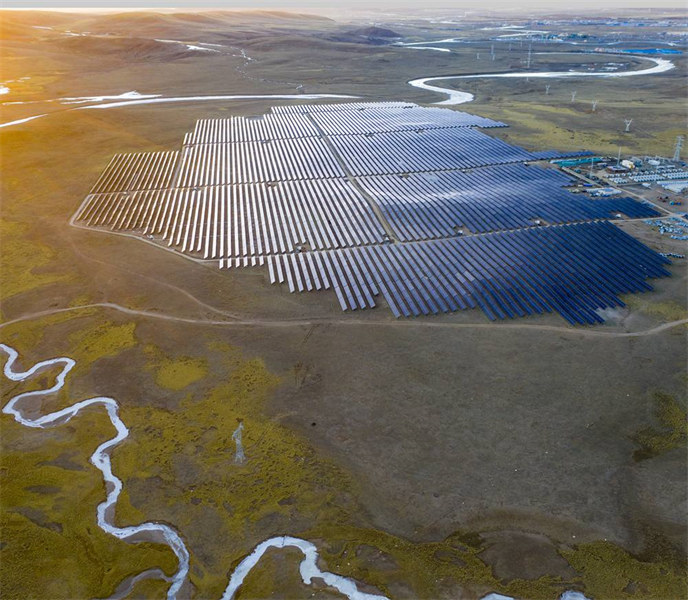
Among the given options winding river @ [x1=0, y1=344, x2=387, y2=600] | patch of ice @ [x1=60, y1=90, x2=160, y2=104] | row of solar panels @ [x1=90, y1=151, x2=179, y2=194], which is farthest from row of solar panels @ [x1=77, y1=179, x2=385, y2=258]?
A: patch of ice @ [x1=60, y1=90, x2=160, y2=104]

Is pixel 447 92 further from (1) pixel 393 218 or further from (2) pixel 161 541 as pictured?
(2) pixel 161 541

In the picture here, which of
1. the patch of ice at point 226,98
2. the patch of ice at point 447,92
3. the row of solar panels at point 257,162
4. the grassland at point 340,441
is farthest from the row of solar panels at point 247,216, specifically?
the patch of ice at point 226,98

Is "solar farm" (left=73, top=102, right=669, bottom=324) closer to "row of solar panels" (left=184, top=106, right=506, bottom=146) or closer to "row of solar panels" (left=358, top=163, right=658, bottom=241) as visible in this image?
"row of solar panels" (left=358, top=163, right=658, bottom=241)

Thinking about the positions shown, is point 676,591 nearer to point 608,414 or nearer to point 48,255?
point 608,414

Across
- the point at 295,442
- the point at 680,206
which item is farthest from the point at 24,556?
the point at 680,206

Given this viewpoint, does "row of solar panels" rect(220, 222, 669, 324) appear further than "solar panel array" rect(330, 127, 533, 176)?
No

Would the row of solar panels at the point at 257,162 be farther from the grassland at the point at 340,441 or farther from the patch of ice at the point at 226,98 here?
the patch of ice at the point at 226,98

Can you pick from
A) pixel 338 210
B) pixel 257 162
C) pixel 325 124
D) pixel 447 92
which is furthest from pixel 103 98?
pixel 338 210

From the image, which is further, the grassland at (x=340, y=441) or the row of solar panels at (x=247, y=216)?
the row of solar panels at (x=247, y=216)
